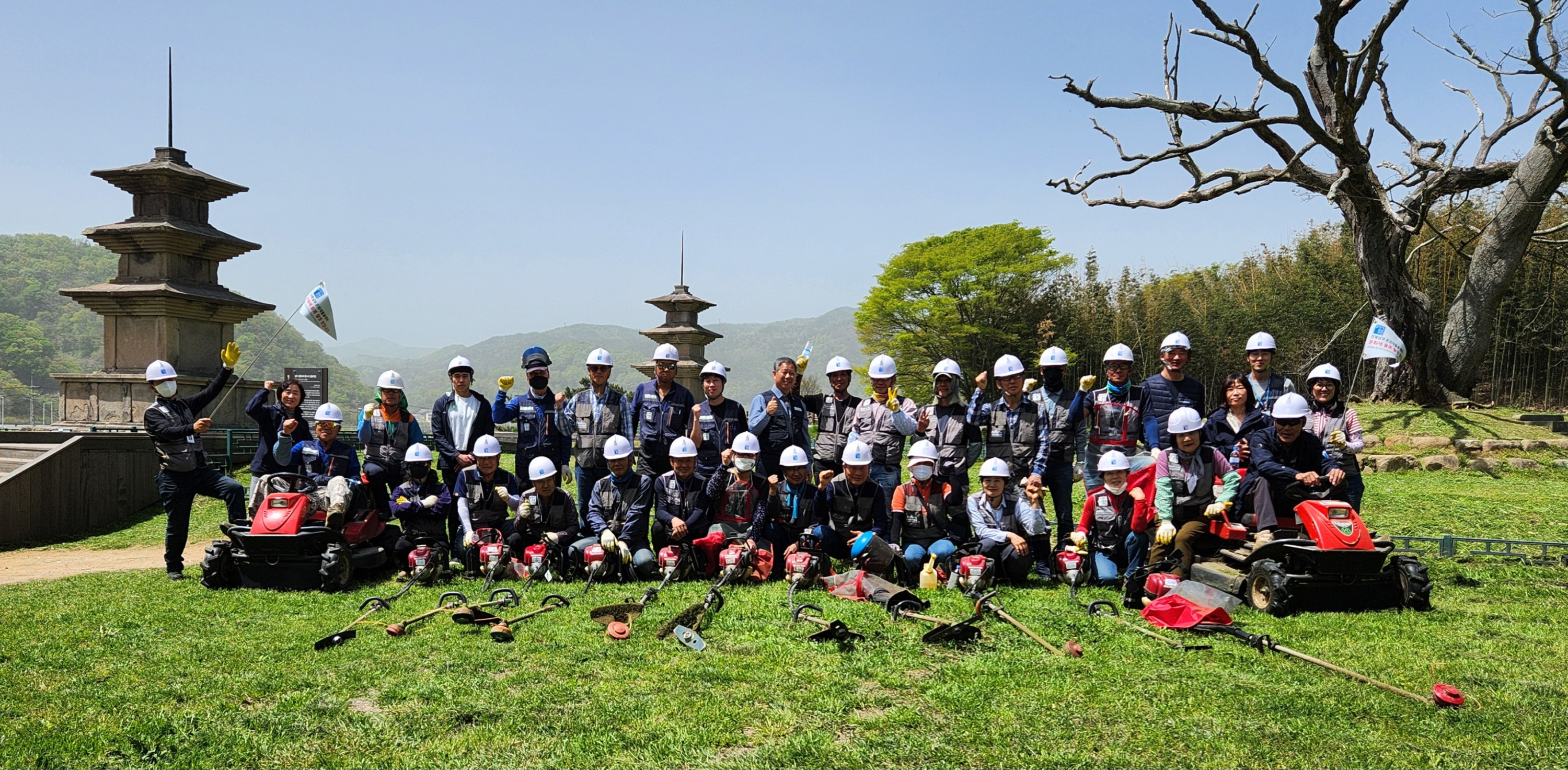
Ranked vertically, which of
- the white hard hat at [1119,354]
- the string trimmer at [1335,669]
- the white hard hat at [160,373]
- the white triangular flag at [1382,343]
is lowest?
the string trimmer at [1335,669]

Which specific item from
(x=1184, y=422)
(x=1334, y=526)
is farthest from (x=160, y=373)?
(x=1334, y=526)

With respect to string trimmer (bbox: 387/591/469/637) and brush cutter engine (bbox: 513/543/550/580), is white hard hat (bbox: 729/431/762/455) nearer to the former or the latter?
brush cutter engine (bbox: 513/543/550/580)

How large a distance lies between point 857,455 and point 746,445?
103 cm

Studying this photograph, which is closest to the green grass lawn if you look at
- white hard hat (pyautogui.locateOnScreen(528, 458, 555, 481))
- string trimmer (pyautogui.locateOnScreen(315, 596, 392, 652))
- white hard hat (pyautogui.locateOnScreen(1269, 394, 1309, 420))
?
white hard hat (pyautogui.locateOnScreen(1269, 394, 1309, 420))

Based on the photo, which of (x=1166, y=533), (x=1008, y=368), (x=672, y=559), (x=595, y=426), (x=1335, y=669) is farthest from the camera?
(x=595, y=426)

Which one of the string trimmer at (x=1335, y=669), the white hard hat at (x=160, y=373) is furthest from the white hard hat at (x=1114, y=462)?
the white hard hat at (x=160, y=373)

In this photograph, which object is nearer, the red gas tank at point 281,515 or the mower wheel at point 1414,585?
the mower wheel at point 1414,585

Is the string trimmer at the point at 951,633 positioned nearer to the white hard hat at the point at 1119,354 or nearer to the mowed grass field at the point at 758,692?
the mowed grass field at the point at 758,692

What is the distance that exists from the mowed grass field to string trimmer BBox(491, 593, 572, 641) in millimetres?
77

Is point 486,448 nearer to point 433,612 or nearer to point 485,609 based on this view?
point 485,609

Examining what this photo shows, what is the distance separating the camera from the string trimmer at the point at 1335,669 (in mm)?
4605

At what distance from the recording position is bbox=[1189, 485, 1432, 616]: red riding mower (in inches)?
259

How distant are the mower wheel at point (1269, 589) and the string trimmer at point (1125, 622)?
39.6 inches

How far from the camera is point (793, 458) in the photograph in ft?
26.8
